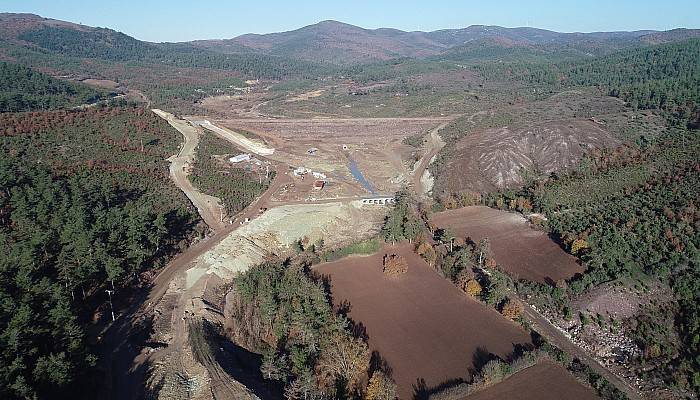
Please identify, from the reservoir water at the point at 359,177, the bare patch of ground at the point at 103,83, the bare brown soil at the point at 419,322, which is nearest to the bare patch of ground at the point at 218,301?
the bare brown soil at the point at 419,322

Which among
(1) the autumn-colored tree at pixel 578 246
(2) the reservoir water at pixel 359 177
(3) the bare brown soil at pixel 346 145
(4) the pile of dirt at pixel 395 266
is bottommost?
(4) the pile of dirt at pixel 395 266

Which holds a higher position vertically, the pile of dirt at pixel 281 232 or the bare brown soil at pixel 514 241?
the pile of dirt at pixel 281 232

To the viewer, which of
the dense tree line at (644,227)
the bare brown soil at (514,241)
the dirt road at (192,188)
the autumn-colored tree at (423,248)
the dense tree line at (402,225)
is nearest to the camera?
the dense tree line at (644,227)

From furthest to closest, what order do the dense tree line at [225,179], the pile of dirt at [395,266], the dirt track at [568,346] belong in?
the dense tree line at [225,179] < the pile of dirt at [395,266] < the dirt track at [568,346]

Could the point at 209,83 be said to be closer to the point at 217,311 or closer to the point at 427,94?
the point at 427,94

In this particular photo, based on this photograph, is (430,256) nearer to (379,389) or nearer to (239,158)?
(379,389)

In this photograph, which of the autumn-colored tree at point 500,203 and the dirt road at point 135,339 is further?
the autumn-colored tree at point 500,203

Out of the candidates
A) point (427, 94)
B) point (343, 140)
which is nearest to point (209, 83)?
point (427, 94)

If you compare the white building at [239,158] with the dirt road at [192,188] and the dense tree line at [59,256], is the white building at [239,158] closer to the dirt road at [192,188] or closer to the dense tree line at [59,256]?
the dirt road at [192,188]
